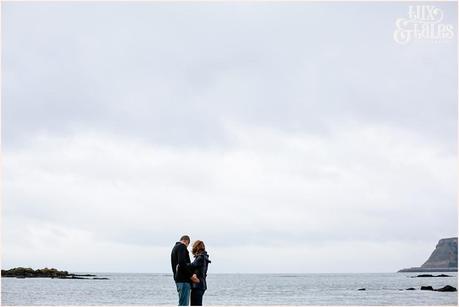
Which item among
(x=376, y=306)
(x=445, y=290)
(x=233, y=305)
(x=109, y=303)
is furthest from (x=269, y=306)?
(x=445, y=290)

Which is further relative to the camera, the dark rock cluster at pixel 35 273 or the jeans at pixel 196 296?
the dark rock cluster at pixel 35 273

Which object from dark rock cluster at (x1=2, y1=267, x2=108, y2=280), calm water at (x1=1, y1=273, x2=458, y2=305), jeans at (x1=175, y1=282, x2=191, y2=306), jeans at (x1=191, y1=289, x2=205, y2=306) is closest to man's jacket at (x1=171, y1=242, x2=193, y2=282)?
jeans at (x1=175, y1=282, x2=191, y2=306)

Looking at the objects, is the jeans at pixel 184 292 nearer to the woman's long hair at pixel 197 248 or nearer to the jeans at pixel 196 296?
the jeans at pixel 196 296

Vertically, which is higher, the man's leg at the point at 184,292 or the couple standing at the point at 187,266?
the couple standing at the point at 187,266

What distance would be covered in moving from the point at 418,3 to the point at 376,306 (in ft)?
120

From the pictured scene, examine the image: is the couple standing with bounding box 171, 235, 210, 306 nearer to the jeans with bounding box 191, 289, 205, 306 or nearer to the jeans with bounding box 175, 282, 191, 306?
the jeans with bounding box 175, 282, 191, 306

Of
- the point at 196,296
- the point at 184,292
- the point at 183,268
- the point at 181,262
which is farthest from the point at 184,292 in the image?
the point at 181,262

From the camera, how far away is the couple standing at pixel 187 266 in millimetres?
11648

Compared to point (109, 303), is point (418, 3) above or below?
above

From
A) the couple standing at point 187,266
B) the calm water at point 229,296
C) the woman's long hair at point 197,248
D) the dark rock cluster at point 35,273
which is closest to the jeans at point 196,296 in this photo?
the couple standing at point 187,266

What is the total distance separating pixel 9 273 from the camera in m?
145

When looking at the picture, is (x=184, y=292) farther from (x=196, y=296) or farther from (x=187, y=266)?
(x=187, y=266)

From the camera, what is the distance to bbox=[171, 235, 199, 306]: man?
1165cm

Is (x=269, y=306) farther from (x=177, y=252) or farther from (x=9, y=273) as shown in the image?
(x=9, y=273)
